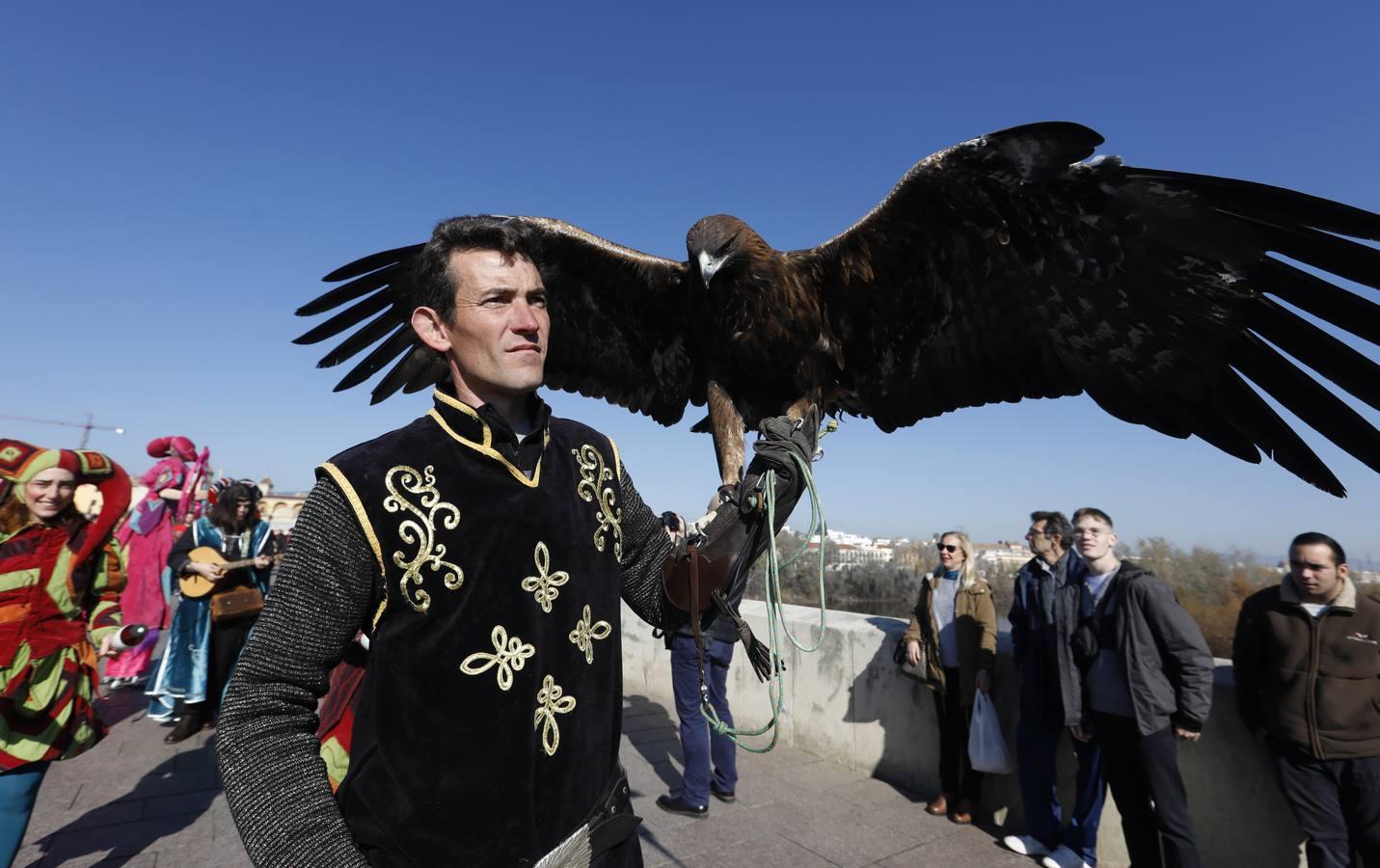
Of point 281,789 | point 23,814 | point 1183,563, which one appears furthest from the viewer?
point 1183,563

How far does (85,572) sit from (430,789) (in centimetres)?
333

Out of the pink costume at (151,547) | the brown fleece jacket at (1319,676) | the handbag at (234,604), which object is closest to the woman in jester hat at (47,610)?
the handbag at (234,604)

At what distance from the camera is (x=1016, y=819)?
443 centimetres

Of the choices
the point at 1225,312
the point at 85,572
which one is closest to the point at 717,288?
the point at 1225,312

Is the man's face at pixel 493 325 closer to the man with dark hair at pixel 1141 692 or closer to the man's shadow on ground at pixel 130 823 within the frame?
the man with dark hair at pixel 1141 692

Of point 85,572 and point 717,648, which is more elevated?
point 85,572

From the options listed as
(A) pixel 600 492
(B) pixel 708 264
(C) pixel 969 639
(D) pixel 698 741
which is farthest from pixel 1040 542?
(A) pixel 600 492

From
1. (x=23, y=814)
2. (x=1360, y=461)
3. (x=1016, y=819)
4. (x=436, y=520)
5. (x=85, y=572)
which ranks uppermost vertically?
(x=1360, y=461)

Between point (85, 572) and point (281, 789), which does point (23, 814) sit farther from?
point (281, 789)

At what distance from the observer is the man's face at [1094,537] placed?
3.98m

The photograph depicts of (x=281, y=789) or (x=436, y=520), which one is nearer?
(x=281, y=789)

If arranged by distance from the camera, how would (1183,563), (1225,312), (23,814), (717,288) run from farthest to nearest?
(1183,563) < (717,288) < (23,814) < (1225,312)

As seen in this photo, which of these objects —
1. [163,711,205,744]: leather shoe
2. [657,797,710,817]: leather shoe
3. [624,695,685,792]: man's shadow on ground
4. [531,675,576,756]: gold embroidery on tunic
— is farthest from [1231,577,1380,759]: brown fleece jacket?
[163,711,205,744]: leather shoe

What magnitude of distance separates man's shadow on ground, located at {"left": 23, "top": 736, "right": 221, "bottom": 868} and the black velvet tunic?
4.21 metres
